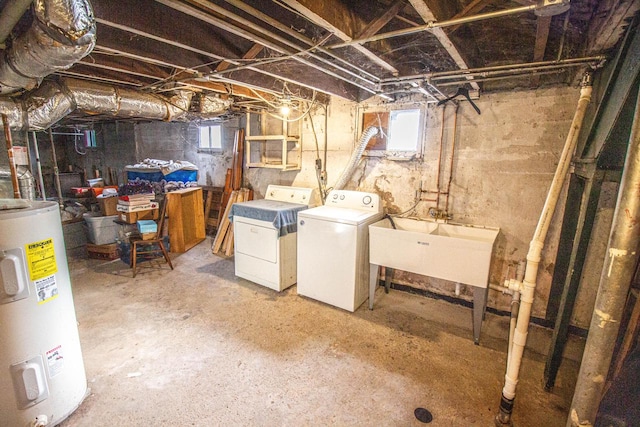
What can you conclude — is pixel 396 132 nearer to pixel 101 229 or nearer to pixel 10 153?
pixel 10 153

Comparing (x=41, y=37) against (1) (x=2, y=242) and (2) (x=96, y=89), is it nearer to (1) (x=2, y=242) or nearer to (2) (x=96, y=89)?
(1) (x=2, y=242)

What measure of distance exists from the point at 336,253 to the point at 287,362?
1.06 metres

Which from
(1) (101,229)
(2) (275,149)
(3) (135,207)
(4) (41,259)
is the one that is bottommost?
(1) (101,229)

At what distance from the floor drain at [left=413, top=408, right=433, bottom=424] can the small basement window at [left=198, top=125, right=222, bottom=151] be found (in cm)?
458

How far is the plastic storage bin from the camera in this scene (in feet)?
13.0

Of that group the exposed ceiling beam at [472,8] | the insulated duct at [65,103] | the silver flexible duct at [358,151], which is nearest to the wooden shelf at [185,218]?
the insulated duct at [65,103]

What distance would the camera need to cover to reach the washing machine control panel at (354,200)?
3.17 m

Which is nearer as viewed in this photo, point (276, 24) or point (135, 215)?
point (276, 24)

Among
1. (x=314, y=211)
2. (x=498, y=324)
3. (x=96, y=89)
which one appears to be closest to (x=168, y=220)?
(x=96, y=89)

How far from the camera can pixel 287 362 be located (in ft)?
7.11

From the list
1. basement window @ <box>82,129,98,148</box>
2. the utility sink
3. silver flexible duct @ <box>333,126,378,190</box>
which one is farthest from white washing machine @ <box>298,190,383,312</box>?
basement window @ <box>82,129,98,148</box>

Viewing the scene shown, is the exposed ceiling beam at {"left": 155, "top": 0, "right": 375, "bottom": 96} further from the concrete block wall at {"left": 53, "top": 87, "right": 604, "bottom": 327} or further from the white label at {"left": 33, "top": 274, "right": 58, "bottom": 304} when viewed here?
the concrete block wall at {"left": 53, "top": 87, "right": 604, "bottom": 327}

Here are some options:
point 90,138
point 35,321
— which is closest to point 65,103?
point 35,321

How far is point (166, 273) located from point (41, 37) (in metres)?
2.80
